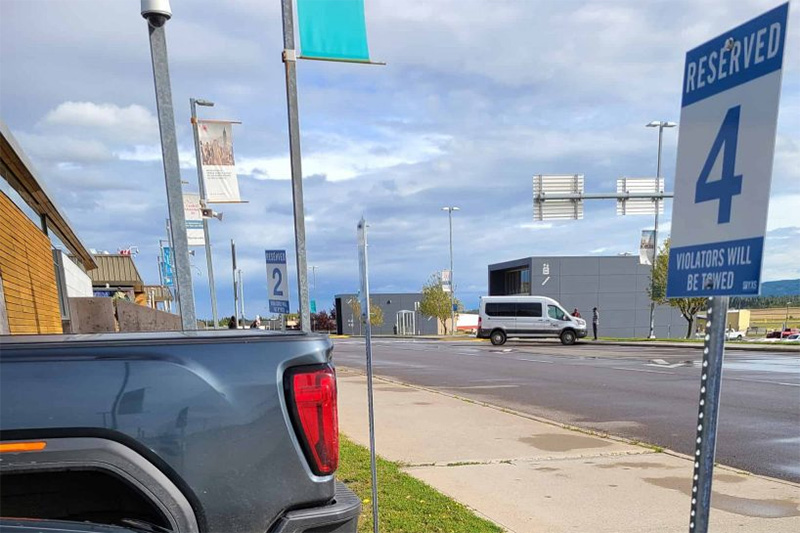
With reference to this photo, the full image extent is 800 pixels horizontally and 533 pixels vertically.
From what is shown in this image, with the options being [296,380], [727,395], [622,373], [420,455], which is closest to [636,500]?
[420,455]

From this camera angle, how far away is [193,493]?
219cm

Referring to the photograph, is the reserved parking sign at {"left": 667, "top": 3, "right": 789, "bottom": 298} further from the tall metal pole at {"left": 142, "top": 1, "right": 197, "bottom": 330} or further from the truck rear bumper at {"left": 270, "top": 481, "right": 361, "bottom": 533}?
the tall metal pole at {"left": 142, "top": 1, "right": 197, "bottom": 330}

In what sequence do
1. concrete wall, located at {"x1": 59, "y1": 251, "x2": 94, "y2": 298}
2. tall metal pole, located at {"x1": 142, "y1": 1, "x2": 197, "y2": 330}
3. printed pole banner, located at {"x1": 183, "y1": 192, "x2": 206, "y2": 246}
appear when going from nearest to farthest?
1. tall metal pole, located at {"x1": 142, "y1": 1, "x2": 197, "y2": 330}
2. printed pole banner, located at {"x1": 183, "y1": 192, "x2": 206, "y2": 246}
3. concrete wall, located at {"x1": 59, "y1": 251, "x2": 94, "y2": 298}

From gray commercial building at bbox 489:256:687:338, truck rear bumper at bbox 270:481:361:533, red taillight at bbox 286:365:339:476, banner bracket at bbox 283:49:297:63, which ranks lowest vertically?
gray commercial building at bbox 489:256:687:338

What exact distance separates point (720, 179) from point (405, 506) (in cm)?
385

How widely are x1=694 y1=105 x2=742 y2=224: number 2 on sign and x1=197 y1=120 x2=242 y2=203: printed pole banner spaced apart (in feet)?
28.2

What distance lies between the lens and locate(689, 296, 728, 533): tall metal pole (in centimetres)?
228

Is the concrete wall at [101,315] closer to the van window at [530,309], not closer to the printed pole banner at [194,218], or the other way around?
the printed pole banner at [194,218]

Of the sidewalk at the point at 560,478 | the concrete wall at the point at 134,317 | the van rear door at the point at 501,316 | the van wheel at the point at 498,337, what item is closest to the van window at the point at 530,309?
the van rear door at the point at 501,316

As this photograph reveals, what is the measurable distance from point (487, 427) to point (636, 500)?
3.49m

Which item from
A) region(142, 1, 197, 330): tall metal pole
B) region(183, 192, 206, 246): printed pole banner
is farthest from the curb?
region(183, 192, 206, 246): printed pole banner

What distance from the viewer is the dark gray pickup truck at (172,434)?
2.06 m

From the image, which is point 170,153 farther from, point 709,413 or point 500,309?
point 500,309

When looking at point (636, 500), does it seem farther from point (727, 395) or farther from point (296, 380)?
point (727, 395)
